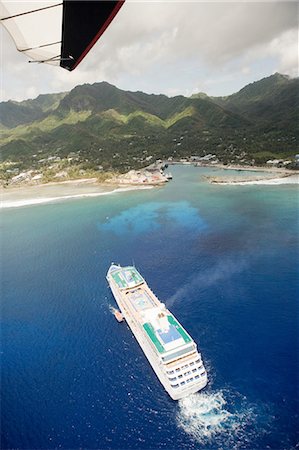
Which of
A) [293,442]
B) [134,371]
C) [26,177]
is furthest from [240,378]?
[26,177]

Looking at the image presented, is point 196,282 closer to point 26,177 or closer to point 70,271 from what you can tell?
point 70,271

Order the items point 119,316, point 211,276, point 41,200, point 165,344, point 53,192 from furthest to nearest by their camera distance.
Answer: point 53,192 < point 41,200 < point 211,276 < point 119,316 < point 165,344

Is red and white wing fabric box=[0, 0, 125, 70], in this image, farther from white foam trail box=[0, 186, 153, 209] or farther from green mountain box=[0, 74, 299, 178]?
green mountain box=[0, 74, 299, 178]

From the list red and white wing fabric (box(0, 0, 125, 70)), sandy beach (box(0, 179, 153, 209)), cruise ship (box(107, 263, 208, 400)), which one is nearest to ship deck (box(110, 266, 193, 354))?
cruise ship (box(107, 263, 208, 400))

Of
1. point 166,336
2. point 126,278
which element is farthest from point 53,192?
point 166,336

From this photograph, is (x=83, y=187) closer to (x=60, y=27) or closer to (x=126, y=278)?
(x=126, y=278)

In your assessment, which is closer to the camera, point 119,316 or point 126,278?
point 119,316

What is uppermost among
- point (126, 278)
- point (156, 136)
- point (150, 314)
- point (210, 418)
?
point (156, 136)

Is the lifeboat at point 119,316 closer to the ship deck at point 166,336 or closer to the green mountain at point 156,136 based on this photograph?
the ship deck at point 166,336
